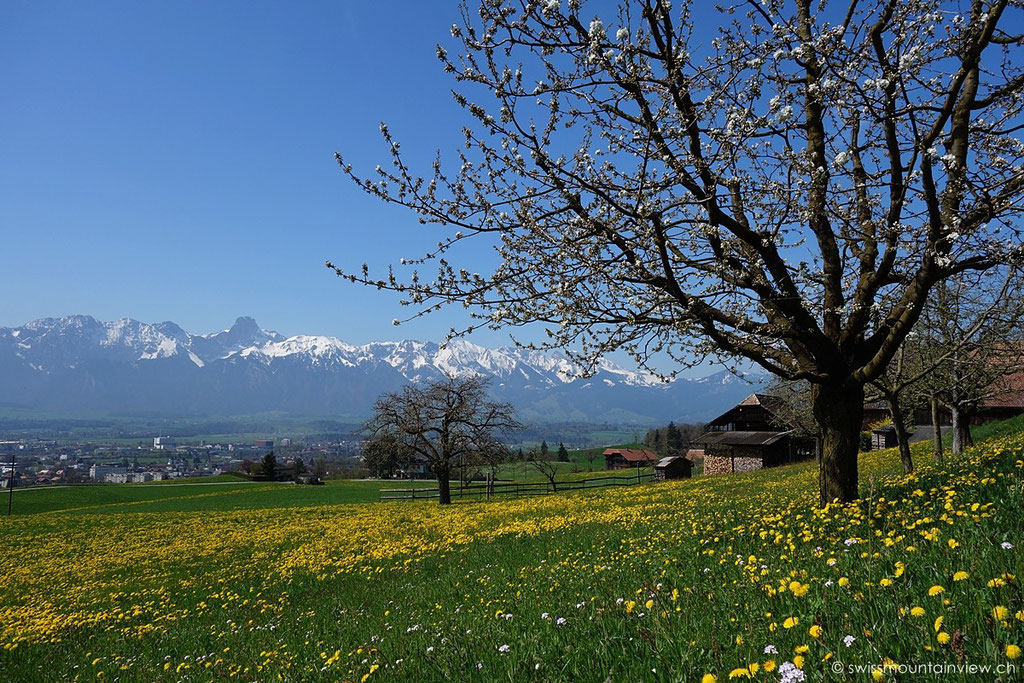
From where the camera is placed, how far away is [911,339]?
16.5m

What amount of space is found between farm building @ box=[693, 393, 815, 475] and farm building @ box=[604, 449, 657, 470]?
77402 millimetres

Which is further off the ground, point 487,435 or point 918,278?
point 918,278

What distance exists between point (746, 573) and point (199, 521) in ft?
132

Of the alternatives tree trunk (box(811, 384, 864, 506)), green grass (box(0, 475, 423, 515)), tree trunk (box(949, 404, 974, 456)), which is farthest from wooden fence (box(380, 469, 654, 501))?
tree trunk (box(811, 384, 864, 506))

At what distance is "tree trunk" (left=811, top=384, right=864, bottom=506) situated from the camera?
9.19 m

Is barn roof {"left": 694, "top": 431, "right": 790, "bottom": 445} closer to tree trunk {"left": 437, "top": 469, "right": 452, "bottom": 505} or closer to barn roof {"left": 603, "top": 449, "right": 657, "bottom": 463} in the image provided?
tree trunk {"left": 437, "top": 469, "right": 452, "bottom": 505}

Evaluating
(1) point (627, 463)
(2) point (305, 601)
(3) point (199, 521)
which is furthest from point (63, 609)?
(1) point (627, 463)

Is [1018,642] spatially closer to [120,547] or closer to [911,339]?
[911,339]

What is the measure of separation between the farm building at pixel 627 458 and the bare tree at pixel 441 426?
11506 centimetres

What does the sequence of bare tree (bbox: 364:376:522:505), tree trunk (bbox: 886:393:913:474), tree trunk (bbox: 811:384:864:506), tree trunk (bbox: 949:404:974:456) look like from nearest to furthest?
tree trunk (bbox: 811:384:864:506) → tree trunk (bbox: 886:393:913:474) → tree trunk (bbox: 949:404:974:456) → bare tree (bbox: 364:376:522:505)

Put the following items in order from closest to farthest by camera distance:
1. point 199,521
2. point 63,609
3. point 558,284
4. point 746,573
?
point 746,573, point 558,284, point 63,609, point 199,521

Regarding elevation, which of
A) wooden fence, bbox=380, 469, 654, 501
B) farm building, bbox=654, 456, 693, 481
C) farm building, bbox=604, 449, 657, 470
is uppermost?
wooden fence, bbox=380, 469, 654, 501

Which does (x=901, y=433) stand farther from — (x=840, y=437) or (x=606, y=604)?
(x=606, y=604)

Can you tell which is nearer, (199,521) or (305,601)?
(305,601)
